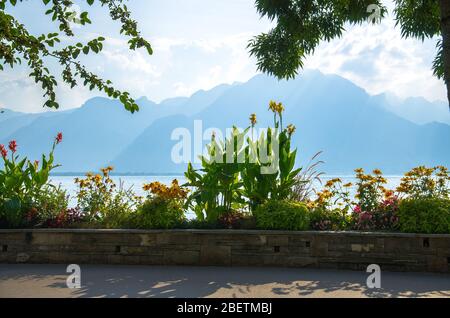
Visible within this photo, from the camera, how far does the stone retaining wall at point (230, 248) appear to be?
5.98m

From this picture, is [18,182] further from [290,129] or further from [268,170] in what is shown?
[290,129]

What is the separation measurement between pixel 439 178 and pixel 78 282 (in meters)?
5.50

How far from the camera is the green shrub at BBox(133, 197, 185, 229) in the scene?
21.9ft

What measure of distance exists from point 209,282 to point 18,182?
3.96 metres

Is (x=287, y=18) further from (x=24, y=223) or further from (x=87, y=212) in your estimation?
(x=24, y=223)

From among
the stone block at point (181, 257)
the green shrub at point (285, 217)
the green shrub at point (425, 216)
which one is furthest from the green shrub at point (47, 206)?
the green shrub at point (425, 216)

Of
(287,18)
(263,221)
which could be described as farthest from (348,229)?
(287,18)

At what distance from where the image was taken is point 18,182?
23.8 feet

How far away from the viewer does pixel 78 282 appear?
5324 mm

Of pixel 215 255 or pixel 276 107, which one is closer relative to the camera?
pixel 215 255

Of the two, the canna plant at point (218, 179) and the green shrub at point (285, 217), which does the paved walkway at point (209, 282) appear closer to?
the green shrub at point (285, 217)

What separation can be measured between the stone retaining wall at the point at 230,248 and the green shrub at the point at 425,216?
0.54 ft

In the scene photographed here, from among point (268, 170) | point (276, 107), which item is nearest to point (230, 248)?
point (268, 170)

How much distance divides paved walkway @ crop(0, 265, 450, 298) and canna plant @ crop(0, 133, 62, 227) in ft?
3.18
